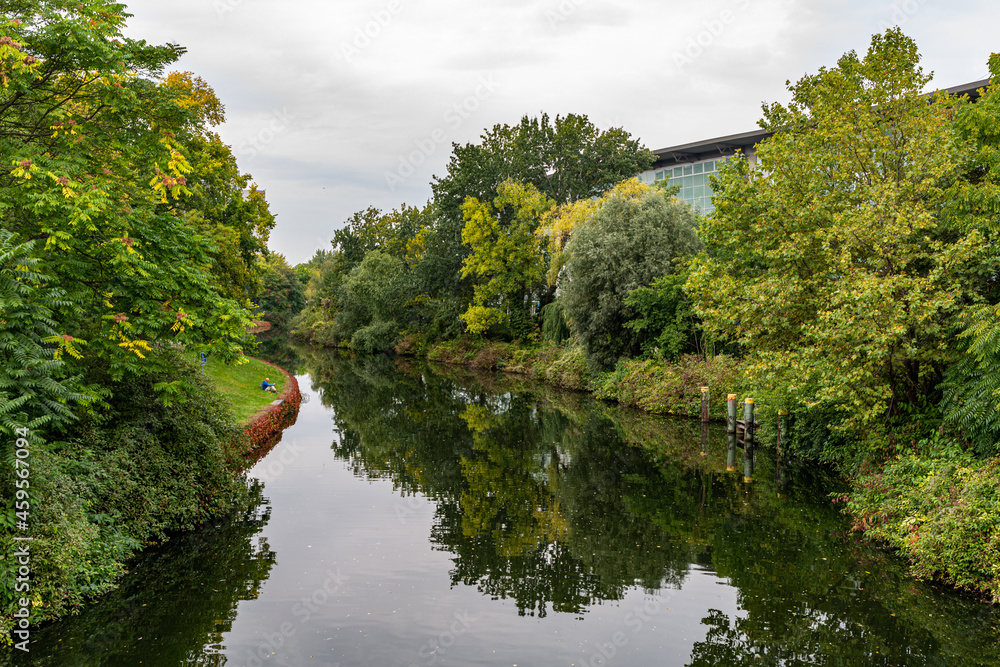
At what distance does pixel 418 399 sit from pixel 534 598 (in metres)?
24.1

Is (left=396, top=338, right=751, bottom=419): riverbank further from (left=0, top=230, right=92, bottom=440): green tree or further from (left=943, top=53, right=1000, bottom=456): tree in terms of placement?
(left=0, top=230, right=92, bottom=440): green tree

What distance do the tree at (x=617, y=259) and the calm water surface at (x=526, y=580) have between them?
12416mm

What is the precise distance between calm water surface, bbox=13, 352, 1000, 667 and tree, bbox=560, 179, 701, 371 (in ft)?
40.7

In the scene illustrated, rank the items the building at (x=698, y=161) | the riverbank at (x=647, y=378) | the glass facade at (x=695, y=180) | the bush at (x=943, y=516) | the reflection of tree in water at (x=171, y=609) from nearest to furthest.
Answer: the reflection of tree in water at (x=171, y=609) < the bush at (x=943, y=516) < the riverbank at (x=647, y=378) < the building at (x=698, y=161) < the glass facade at (x=695, y=180)

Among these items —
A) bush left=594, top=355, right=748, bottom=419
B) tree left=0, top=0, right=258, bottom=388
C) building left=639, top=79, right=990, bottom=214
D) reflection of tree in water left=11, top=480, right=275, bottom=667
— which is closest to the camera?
reflection of tree in water left=11, top=480, right=275, bottom=667

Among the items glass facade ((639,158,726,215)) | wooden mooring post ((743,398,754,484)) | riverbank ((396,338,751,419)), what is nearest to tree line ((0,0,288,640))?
wooden mooring post ((743,398,754,484))

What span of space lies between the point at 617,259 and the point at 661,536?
63.1 feet

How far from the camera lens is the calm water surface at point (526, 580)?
8.68m

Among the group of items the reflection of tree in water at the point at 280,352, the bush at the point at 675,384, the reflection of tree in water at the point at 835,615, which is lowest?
the reflection of tree in water at the point at 835,615

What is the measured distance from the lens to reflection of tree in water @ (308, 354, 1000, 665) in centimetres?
907

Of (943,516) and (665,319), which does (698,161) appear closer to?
(665,319)

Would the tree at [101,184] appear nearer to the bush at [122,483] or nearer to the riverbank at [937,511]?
the bush at [122,483]

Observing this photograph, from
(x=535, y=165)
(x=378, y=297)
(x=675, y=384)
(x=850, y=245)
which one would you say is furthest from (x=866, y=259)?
(x=378, y=297)

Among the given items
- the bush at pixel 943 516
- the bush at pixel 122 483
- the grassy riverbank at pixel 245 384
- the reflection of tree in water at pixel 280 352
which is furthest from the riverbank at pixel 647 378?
the reflection of tree in water at pixel 280 352
